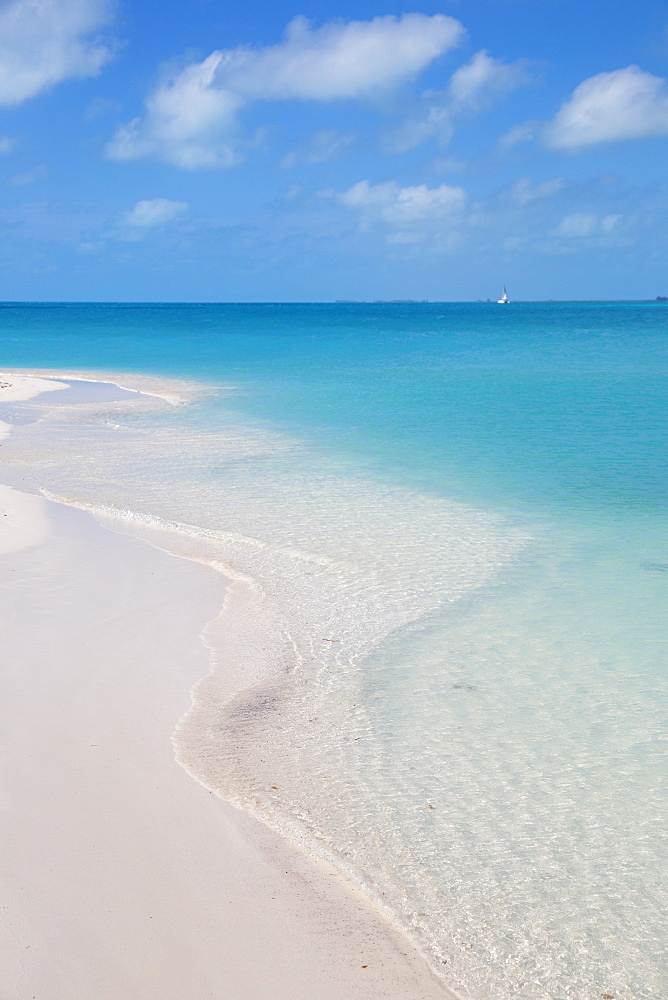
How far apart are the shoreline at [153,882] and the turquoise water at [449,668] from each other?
0.17 metres

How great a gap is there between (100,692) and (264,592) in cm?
229

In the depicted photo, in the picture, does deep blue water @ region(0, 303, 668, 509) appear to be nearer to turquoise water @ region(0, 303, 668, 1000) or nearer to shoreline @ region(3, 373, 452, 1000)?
turquoise water @ region(0, 303, 668, 1000)

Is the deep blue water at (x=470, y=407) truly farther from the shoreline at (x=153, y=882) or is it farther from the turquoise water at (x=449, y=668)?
the shoreline at (x=153, y=882)

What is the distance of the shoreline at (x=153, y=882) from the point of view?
3.13m

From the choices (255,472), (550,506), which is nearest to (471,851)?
(550,506)

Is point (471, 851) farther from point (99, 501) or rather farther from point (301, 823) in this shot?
point (99, 501)

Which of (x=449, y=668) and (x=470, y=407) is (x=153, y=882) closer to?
(x=449, y=668)

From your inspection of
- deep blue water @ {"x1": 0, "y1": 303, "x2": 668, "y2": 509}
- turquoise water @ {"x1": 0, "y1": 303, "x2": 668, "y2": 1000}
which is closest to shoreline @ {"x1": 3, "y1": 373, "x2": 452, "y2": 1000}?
turquoise water @ {"x1": 0, "y1": 303, "x2": 668, "y2": 1000}

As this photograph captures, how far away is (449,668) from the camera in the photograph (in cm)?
591

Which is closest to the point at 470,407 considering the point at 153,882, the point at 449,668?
the point at 449,668

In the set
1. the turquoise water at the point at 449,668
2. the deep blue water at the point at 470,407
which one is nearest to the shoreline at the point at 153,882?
the turquoise water at the point at 449,668

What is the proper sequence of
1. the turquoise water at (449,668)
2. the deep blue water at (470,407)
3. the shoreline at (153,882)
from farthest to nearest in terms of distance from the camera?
the deep blue water at (470,407), the turquoise water at (449,668), the shoreline at (153,882)

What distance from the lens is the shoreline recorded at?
10.3 ft

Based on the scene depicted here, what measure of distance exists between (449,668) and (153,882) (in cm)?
280
